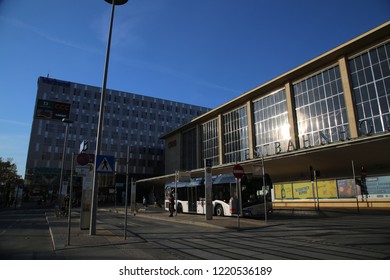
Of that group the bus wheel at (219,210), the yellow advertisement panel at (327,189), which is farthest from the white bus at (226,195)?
the yellow advertisement panel at (327,189)

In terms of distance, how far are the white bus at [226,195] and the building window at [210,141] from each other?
84.1 feet

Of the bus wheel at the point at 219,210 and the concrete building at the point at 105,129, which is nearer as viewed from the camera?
the bus wheel at the point at 219,210

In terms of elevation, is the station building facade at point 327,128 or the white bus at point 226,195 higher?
the station building facade at point 327,128

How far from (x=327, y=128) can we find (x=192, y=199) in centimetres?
1730

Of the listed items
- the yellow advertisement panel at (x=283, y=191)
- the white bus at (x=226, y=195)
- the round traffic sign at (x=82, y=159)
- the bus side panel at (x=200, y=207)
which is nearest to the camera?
the round traffic sign at (x=82, y=159)

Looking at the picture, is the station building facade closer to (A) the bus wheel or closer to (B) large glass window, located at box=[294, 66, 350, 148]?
(B) large glass window, located at box=[294, 66, 350, 148]

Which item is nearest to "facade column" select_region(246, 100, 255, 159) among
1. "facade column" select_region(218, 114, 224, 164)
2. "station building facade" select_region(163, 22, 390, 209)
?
"station building facade" select_region(163, 22, 390, 209)

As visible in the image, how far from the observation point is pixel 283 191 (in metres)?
33.9

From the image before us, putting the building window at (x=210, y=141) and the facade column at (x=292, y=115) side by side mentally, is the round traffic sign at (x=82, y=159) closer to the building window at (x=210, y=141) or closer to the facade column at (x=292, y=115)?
the facade column at (x=292, y=115)

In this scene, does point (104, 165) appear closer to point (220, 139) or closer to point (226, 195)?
point (226, 195)

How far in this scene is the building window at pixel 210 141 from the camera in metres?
51.7

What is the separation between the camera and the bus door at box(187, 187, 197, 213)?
24.8 m

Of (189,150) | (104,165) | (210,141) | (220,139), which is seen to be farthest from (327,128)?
(189,150)

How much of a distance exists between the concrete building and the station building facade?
3856 centimetres
